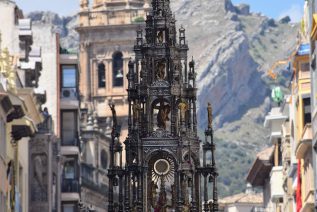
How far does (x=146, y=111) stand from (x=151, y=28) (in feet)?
9.72

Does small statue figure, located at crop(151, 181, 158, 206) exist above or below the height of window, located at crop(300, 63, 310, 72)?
below

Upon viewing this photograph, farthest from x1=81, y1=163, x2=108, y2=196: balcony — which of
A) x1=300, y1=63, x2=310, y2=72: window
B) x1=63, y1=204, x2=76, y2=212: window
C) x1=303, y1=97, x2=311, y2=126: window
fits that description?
x1=300, y1=63, x2=310, y2=72: window

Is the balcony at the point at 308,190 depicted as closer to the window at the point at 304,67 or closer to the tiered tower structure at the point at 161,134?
the window at the point at 304,67

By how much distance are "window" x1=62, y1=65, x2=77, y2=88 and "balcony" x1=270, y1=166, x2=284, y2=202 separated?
50.8ft

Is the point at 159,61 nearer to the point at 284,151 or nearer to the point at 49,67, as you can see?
the point at 284,151

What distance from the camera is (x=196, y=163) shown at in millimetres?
71375

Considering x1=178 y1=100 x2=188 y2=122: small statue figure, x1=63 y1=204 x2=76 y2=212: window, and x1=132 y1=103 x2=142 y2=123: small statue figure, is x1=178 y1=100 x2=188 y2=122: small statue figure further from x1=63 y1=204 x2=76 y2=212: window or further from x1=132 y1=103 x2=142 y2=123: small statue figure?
x1=63 y1=204 x2=76 y2=212: window

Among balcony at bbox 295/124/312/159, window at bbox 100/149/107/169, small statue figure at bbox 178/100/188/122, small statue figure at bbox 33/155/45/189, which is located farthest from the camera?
window at bbox 100/149/107/169

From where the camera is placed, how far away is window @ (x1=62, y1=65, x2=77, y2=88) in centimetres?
14738

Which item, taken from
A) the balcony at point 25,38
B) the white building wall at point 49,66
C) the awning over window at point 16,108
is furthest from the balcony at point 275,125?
the awning over window at point 16,108

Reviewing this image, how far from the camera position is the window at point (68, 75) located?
14738cm

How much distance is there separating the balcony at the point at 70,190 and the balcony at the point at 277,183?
43.8ft

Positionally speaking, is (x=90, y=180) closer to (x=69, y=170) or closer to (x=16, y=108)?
(x=69, y=170)

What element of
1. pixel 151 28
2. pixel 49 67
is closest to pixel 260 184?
pixel 49 67
